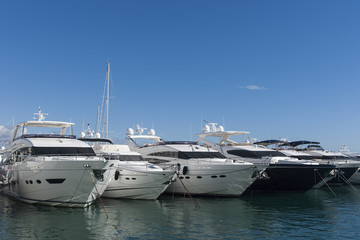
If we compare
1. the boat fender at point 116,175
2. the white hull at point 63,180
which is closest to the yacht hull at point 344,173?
the boat fender at point 116,175

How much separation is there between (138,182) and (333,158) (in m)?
22.0

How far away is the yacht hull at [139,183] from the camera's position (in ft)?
70.5

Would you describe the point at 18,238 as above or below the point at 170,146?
below

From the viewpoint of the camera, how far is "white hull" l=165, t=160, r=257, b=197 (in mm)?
22859

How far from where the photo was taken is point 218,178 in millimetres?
23172

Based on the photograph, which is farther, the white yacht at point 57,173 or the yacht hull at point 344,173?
the yacht hull at point 344,173

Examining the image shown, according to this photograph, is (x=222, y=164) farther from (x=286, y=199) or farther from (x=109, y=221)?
(x=109, y=221)

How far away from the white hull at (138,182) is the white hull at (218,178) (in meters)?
1.66

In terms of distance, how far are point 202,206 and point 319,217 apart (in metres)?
6.11

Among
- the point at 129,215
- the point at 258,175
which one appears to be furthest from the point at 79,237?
the point at 258,175

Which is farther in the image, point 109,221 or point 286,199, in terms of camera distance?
point 286,199

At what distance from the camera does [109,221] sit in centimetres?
1596

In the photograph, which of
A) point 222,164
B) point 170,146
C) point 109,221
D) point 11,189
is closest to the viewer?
point 109,221

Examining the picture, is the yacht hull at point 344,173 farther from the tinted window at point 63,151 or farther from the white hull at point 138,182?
the tinted window at point 63,151
